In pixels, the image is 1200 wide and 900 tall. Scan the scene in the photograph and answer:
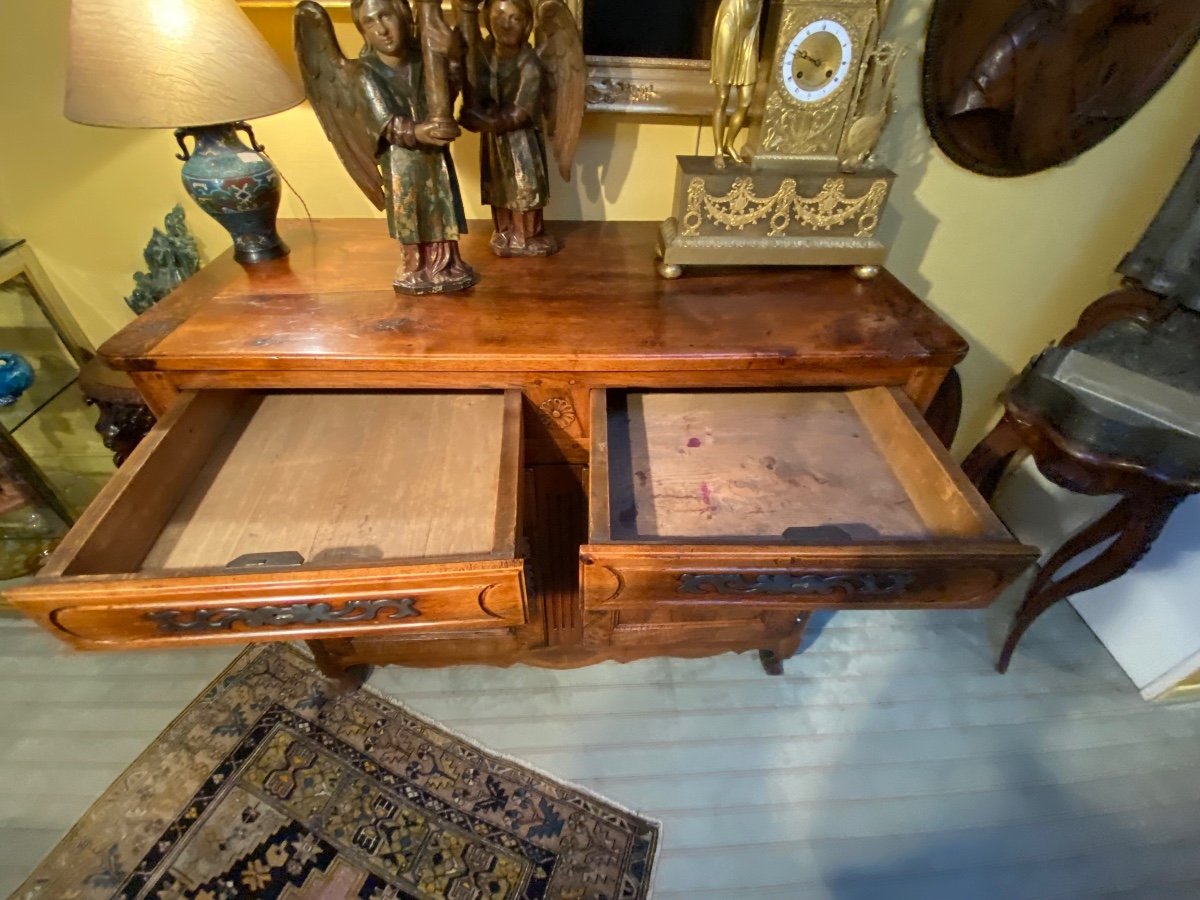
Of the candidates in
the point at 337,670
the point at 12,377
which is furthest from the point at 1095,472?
the point at 12,377

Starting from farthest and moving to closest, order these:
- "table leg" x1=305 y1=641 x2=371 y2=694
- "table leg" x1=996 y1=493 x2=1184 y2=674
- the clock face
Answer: "table leg" x1=305 y1=641 x2=371 y2=694, "table leg" x1=996 y1=493 x2=1184 y2=674, the clock face

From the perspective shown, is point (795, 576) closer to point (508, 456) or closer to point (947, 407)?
point (508, 456)

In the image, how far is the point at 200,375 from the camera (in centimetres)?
74

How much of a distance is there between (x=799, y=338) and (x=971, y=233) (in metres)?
0.73

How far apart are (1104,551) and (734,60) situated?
42.4 inches

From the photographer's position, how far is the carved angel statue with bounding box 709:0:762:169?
0.73 m

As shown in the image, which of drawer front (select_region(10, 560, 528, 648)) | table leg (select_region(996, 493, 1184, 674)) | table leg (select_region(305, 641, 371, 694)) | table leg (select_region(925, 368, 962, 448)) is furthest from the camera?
table leg (select_region(925, 368, 962, 448))

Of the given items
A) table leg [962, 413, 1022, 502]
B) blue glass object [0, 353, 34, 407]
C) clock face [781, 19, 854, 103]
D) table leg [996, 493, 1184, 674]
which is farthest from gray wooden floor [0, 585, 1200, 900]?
clock face [781, 19, 854, 103]

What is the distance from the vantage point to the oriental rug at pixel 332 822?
0.94m

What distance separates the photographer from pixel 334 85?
73cm

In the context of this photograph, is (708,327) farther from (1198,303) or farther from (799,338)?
(1198,303)

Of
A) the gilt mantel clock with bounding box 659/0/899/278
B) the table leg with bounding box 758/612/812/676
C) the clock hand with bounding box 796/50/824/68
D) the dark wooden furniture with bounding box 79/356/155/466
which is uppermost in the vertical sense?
the clock hand with bounding box 796/50/824/68

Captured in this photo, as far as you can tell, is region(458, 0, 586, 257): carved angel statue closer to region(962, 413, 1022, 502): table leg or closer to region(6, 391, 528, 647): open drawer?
region(6, 391, 528, 647): open drawer

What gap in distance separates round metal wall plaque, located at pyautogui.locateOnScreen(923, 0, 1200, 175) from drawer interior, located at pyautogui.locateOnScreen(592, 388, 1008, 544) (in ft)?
2.00
